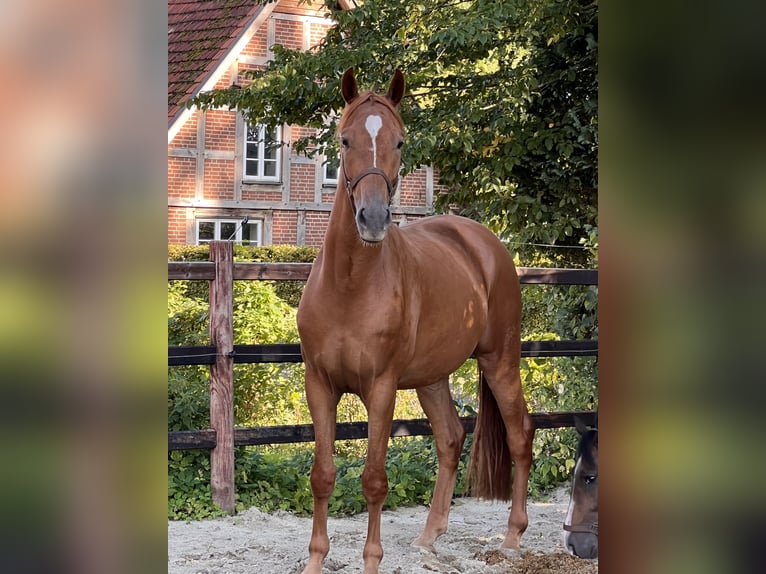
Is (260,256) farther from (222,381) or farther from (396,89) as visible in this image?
(396,89)

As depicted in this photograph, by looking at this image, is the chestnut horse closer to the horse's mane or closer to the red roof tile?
the horse's mane

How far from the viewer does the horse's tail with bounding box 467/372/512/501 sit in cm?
507

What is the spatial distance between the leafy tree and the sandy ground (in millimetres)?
3222

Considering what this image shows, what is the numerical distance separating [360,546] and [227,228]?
1234 cm

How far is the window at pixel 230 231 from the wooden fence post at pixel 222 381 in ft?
35.0

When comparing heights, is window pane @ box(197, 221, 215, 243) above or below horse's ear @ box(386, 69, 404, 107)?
below

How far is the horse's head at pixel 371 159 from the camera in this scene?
3.32 meters

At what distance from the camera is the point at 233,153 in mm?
16125

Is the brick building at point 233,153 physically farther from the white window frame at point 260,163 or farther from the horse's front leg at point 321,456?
the horse's front leg at point 321,456

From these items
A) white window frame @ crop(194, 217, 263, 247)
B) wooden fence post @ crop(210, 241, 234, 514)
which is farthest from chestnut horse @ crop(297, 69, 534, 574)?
white window frame @ crop(194, 217, 263, 247)
